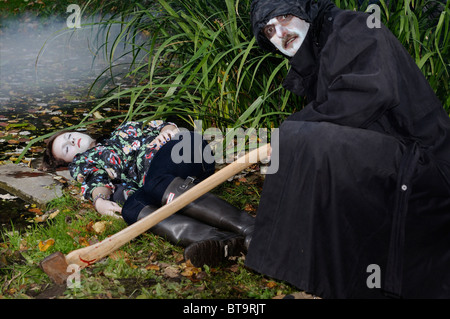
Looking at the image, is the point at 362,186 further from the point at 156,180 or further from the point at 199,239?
the point at 156,180

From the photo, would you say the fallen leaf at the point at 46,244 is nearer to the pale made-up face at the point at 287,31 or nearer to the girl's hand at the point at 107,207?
the girl's hand at the point at 107,207

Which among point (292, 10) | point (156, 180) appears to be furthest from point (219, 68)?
point (292, 10)

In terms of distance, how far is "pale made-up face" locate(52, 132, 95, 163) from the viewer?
3607 mm

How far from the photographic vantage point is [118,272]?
95.0 inches

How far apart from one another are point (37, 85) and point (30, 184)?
3.36 metres

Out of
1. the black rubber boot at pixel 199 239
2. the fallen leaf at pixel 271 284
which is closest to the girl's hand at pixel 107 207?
the black rubber boot at pixel 199 239

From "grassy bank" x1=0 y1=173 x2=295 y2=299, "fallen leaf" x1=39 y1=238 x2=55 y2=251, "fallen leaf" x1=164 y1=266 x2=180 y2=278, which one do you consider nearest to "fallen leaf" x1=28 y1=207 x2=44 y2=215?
"grassy bank" x1=0 y1=173 x2=295 y2=299

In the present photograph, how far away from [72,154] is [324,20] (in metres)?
2.14

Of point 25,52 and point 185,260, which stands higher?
point 25,52

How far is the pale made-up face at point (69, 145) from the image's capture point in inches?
142

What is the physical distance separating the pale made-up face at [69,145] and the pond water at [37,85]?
0.33 metres

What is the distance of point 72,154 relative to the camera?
3.63m

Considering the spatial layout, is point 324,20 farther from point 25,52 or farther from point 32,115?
point 25,52

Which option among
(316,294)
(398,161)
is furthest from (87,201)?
(398,161)
